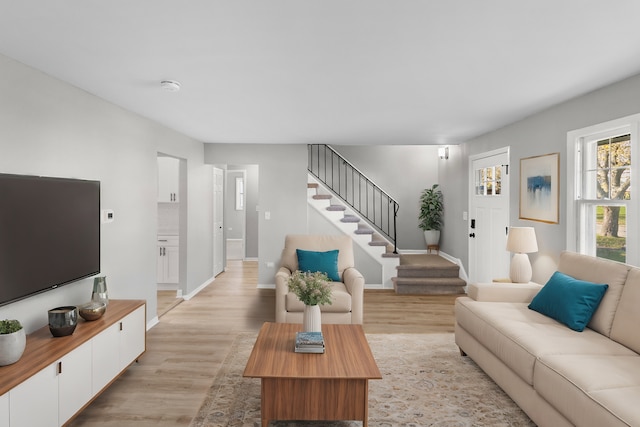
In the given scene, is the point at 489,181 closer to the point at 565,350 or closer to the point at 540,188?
the point at 540,188

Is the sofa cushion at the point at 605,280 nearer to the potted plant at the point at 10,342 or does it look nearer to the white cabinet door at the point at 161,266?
the potted plant at the point at 10,342

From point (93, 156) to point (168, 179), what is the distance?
9.00 ft

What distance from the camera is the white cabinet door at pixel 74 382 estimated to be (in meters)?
2.38

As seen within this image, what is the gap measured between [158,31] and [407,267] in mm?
5314

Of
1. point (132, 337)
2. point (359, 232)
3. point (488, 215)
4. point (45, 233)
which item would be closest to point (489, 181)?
point (488, 215)

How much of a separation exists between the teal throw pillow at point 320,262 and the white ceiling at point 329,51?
1723 mm

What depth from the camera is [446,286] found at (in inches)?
251

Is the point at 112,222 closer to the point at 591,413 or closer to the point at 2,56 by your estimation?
the point at 2,56

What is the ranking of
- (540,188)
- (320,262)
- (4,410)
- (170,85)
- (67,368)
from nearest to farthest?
(4,410)
(67,368)
(170,85)
(540,188)
(320,262)

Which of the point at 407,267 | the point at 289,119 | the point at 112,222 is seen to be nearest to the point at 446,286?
the point at 407,267

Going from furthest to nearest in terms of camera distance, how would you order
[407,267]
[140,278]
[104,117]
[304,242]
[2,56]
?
[407,267]
[304,242]
[140,278]
[104,117]
[2,56]

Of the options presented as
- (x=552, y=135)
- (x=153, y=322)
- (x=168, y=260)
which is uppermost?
(x=552, y=135)

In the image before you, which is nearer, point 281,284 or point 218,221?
point 281,284

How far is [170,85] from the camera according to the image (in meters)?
3.11
